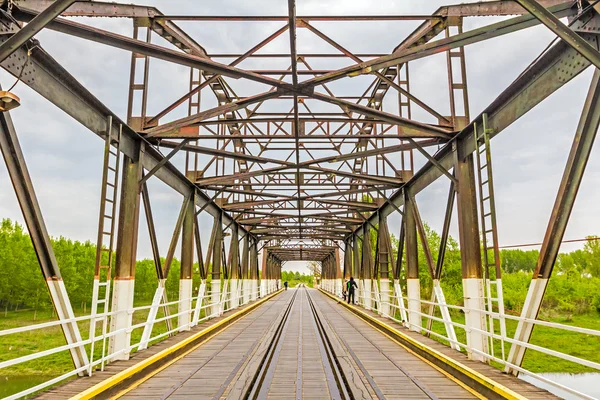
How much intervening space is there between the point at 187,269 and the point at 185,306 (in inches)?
51.8

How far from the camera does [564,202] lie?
5.94 meters

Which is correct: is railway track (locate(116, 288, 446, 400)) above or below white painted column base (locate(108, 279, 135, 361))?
below

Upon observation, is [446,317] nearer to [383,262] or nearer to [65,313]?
[65,313]

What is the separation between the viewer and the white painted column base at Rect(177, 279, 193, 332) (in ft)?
42.0

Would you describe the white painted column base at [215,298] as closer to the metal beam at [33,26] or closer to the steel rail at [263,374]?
the steel rail at [263,374]

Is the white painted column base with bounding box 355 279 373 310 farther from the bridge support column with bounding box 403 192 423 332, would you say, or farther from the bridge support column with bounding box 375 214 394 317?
the bridge support column with bounding box 403 192 423 332

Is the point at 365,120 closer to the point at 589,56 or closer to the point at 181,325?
the point at 589,56

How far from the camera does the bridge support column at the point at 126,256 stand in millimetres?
8578

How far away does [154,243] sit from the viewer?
35.8 ft

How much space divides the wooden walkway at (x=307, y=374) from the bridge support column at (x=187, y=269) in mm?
1830

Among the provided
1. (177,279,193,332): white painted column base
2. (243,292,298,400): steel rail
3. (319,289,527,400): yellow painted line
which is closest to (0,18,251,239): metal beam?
(177,279,193,332): white painted column base

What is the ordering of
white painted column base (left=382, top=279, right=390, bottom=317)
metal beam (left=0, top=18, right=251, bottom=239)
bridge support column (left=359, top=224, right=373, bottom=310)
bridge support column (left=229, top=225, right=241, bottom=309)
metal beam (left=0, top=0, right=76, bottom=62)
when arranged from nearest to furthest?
metal beam (left=0, top=0, right=76, bottom=62)
metal beam (left=0, top=18, right=251, bottom=239)
white painted column base (left=382, top=279, right=390, bottom=317)
bridge support column (left=359, top=224, right=373, bottom=310)
bridge support column (left=229, top=225, right=241, bottom=309)

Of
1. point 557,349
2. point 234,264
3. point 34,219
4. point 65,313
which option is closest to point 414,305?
point 65,313

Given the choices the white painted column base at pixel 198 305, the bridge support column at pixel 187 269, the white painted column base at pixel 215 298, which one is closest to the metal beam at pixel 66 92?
the bridge support column at pixel 187 269
